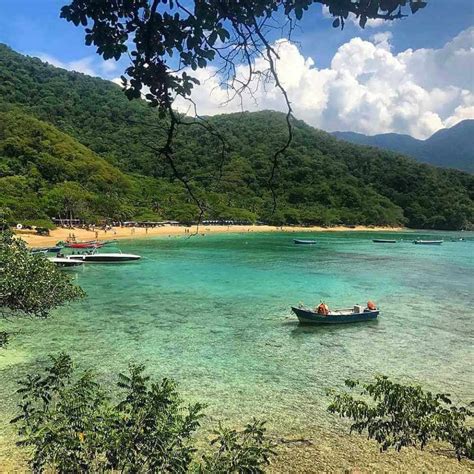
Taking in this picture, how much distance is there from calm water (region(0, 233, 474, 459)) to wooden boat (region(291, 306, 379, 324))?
0.49 m

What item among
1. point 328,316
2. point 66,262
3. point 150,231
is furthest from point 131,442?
point 150,231

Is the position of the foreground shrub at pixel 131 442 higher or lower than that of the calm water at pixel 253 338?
higher

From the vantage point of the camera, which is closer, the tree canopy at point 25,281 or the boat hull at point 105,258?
the tree canopy at point 25,281

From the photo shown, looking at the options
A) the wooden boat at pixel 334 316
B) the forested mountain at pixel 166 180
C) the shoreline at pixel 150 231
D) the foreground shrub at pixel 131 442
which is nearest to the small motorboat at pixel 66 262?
the shoreline at pixel 150 231

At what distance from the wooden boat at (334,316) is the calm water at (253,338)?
1.60ft

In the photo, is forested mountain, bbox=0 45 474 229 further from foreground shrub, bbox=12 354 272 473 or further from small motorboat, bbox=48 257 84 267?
foreground shrub, bbox=12 354 272 473

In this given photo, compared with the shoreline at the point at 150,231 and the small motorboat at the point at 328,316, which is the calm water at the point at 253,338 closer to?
the small motorboat at the point at 328,316

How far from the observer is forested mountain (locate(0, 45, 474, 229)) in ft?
297

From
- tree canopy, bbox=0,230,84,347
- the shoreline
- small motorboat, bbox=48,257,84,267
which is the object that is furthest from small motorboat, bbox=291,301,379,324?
small motorboat, bbox=48,257,84,267

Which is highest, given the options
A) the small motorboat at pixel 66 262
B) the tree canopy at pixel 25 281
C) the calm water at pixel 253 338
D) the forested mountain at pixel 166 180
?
the forested mountain at pixel 166 180

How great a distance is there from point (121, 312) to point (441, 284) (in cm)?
2871

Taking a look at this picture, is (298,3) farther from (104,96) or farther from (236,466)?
(104,96)

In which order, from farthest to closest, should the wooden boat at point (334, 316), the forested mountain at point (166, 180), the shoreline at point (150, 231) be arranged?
the forested mountain at point (166, 180)
the shoreline at point (150, 231)
the wooden boat at point (334, 316)

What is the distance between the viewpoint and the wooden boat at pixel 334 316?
2223 cm
